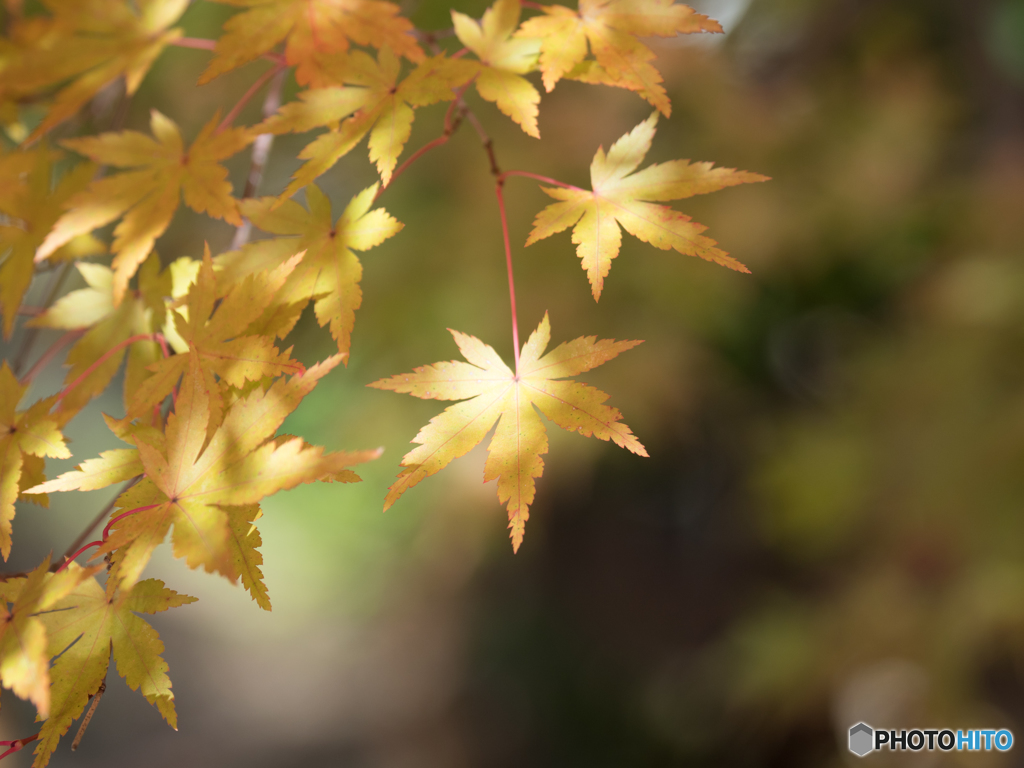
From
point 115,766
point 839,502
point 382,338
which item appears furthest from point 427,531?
point 115,766

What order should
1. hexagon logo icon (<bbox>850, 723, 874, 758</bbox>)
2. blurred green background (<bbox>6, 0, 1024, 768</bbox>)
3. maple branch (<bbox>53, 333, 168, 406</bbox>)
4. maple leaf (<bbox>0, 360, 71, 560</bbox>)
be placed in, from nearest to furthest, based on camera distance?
maple leaf (<bbox>0, 360, 71, 560</bbox>), maple branch (<bbox>53, 333, 168, 406</bbox>), blurred green background (<bbox>6, 0, 1024, 768</bbox>), hexagon logo icon (<bbox>850, 723, 874, 758</bbox>)

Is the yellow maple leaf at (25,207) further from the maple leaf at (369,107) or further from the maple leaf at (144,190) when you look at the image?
the maple leaf at (369,107)

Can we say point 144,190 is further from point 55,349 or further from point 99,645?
point 99,645

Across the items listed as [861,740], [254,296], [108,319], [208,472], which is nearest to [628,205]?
[254,296]

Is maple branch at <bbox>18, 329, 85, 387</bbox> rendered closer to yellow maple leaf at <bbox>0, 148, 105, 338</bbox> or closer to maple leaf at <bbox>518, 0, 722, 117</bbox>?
yellow maple leaf at <bbox>0, 148, 105, 338</bbox>

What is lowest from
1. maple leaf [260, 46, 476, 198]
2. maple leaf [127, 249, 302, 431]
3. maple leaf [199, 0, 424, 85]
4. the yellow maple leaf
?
maple leaf [127, 249, 302, 431]

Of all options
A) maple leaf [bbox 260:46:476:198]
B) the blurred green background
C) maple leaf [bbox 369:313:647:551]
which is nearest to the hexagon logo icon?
the blurred green background
